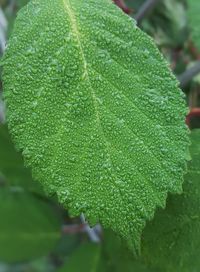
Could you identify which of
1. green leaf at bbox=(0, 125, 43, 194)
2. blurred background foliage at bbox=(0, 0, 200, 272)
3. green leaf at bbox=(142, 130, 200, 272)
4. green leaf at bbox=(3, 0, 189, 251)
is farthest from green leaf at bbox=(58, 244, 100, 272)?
green leaf at bbox=(3, 0, 189, 251)

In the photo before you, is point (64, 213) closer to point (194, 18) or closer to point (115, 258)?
point (115, 258)

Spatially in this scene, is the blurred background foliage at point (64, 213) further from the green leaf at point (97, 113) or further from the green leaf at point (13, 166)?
the green leaf at point (97, 113)

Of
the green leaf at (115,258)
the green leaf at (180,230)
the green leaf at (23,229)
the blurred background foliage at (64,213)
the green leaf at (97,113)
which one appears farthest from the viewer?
the green leaf at (23,229)

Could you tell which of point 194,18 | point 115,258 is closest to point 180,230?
point 115,258

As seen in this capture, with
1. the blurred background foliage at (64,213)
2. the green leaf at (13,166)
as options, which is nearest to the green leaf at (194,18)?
the blurred background foliage at (64,213)

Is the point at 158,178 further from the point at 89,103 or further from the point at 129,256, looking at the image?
the point at 129,256

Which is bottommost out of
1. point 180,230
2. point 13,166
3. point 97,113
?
point 13,166

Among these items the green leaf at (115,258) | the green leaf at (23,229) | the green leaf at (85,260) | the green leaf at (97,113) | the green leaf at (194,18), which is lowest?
the green leaf at (23,229)
